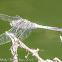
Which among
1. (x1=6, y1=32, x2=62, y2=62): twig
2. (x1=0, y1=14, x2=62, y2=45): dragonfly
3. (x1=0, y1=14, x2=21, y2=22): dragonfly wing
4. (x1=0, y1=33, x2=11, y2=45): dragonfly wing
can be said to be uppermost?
(x1=0, y1=14, x2=21, y2=22): dragonfly wing

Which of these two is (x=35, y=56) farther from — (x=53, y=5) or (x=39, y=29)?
(x=53, y=5)

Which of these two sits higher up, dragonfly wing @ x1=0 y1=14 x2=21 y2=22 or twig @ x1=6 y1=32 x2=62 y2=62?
dragonfly wing @ x1=0 y1=14 x2=21 y2=22

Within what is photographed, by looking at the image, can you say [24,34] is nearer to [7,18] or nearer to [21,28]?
[21,28]

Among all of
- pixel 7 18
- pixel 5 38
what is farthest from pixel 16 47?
pixel 7 18

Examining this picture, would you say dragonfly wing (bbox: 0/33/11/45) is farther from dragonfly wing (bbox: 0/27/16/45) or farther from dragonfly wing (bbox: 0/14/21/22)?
dragonfly wing (bbox: 0/14/21/22)

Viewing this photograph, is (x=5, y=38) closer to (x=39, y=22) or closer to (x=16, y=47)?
(x=16, y=47)

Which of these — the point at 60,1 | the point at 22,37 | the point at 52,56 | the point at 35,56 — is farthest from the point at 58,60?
the point at 60,1

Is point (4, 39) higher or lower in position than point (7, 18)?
lower

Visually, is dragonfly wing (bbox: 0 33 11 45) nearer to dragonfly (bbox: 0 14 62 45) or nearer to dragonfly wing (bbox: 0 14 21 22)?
dragonfly (bbox: 0 14 62 45)

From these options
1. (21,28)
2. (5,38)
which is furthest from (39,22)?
(5,38)

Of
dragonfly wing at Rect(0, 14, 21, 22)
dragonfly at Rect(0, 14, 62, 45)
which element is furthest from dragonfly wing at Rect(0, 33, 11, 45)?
dragonfly wing at Rect(0, 14, 21, 22)
